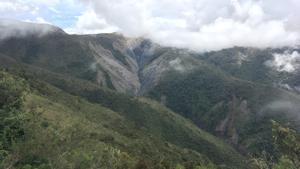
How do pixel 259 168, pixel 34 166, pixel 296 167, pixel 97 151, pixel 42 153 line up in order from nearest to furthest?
pixel 296 167 < pixel 259 168 < pixel 34 166 < pixel 42 153 < pixel 97 151

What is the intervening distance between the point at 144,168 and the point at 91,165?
81.7ft

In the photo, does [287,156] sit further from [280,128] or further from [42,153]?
[42,153]

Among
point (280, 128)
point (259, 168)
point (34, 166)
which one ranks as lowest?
point (34, 166)

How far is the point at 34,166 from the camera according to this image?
164 metres

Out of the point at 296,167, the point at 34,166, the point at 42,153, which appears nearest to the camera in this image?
the point at 296,167

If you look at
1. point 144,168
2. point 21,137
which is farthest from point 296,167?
point 21,137

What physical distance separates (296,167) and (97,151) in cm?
11379

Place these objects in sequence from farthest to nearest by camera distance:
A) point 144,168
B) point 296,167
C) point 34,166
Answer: point 34,166 → point 144,168 → point 296,167

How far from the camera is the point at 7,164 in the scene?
157 m

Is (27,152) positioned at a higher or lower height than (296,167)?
lower

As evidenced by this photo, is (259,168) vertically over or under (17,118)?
over

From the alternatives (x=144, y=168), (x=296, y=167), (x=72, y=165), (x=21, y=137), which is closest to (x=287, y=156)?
(x=296, y=167)

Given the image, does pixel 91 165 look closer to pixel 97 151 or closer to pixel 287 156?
pixel 97 151

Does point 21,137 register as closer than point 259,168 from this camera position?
No
